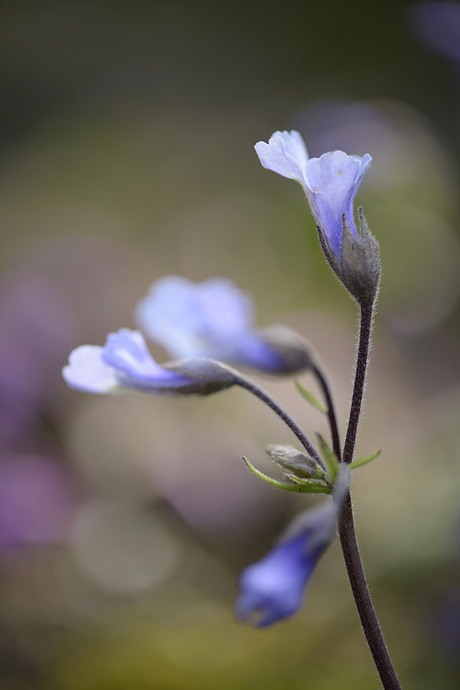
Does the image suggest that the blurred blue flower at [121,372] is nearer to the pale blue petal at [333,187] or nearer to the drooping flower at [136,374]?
the drooping flower at [136,374]

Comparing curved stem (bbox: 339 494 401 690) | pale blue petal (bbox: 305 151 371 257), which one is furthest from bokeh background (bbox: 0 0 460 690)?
pale blue petal (bbox: 305 151 371 257)

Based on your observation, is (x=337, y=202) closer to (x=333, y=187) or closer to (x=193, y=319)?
(x=333, y=187)

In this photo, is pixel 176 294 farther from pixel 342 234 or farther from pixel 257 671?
pixel 257 671

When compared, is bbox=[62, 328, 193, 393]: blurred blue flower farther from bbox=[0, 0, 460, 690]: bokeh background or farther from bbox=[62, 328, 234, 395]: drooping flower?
bbox=[0, 0, 460, 690]: bokeh background

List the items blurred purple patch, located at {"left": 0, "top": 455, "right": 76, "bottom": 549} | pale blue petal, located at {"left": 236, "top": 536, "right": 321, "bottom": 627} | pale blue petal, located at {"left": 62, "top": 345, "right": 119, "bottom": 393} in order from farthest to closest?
blurred purple patch, located at {"left": 0, "top": 455, "right": 76, "bottom": 549} < pale blue petal, located at {"left": 62, "top": 345, "right": 119, "bottom": 393} < pale blue petal, located at {"left": 236, "top": 536, "right": 321, "bottom": 627}

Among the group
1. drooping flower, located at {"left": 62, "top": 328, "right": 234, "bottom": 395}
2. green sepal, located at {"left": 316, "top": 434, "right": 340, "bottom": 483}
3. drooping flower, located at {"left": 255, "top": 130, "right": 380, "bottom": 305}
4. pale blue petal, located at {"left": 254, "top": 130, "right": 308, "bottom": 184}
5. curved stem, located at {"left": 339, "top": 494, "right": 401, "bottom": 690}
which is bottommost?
curved stem, located at {"left": 339, "top": 494, "right": 401, "bottom": 690}

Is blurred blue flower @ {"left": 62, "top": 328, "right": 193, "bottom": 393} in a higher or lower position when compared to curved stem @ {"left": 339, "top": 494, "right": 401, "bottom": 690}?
higher

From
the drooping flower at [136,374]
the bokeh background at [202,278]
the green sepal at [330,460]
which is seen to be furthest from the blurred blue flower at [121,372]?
the bokeh background at [202,278]
